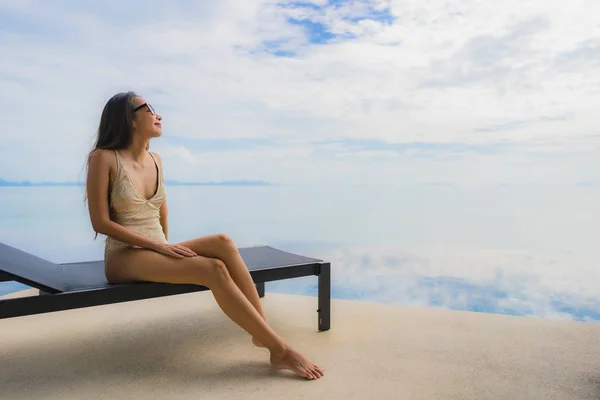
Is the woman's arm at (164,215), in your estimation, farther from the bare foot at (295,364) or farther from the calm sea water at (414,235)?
the calm sea water at (414,235)

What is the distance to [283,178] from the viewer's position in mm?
8281

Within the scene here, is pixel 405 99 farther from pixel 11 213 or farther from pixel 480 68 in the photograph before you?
pixel 11 213

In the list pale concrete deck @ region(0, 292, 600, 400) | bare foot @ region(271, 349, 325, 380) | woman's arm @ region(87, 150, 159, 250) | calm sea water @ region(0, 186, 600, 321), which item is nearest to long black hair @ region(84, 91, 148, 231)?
woman's arm @ region(87, 150, 159, 250)

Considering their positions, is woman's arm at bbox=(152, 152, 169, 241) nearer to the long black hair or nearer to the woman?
the woman

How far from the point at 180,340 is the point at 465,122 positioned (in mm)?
6197

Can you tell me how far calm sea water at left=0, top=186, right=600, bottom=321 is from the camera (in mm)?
5637

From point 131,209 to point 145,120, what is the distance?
410mm

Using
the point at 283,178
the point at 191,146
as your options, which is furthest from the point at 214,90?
the point at 283,178

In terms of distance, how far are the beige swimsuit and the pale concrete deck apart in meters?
0.57

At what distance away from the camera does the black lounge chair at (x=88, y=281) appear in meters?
1.89

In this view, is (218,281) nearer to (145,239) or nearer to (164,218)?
(145,239)

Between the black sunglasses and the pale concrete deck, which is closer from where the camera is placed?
the pale concrete deck

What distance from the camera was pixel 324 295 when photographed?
2.73 metres

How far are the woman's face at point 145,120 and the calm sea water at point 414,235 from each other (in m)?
1.83
